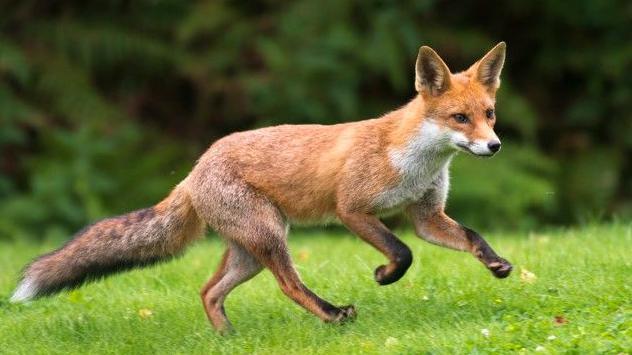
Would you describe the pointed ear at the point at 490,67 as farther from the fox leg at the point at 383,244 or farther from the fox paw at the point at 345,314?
the fox paw at the point at 345,314

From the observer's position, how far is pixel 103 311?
6746 mm

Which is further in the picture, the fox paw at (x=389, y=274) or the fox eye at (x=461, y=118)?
the fox eye at (x=461, y=118)

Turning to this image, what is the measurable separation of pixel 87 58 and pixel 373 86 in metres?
3.90

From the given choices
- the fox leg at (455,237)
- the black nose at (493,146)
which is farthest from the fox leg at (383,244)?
the black nose at (493,146)

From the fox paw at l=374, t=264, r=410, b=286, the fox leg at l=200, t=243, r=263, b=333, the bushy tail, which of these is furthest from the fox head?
the bushy tail

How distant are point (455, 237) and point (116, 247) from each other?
2183mm

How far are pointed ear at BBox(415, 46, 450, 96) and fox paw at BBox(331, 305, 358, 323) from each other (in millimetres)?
1478

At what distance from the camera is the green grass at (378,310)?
18.0 ft

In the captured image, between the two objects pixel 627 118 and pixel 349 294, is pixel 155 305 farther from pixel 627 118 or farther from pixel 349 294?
pixel 627 118

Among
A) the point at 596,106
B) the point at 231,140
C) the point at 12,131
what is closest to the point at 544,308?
the point at 231,140

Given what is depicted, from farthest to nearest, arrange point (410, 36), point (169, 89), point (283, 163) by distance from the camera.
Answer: point (169, 89) → point (410, 36) → point (283, 163)

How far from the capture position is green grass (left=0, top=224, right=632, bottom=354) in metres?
5.47

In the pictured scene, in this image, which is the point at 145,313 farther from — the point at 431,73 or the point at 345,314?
the point at 431,73

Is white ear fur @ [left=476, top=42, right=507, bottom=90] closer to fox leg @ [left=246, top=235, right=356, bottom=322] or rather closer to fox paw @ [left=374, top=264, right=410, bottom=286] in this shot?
fox paw @ [left=374, top=264, right=410, bottom=286]
